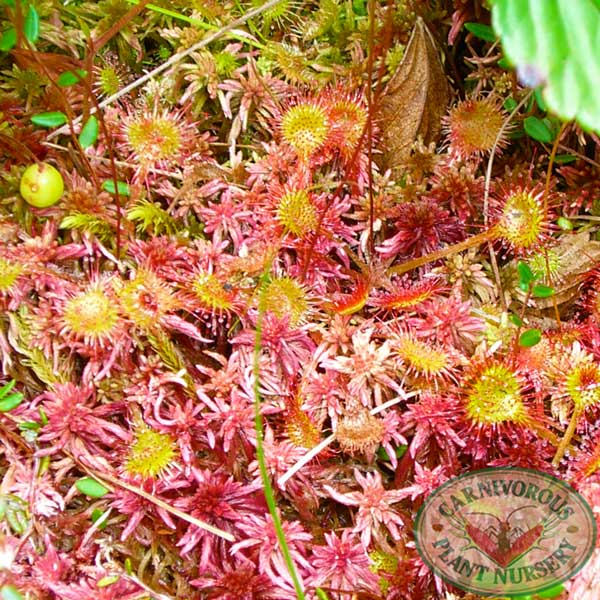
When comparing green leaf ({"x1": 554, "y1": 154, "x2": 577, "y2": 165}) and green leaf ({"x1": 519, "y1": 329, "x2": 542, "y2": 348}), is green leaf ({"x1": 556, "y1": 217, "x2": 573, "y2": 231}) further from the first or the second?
green leaf ({"x1": 519, "y1": 329, "x2": 542, "y2": 348})

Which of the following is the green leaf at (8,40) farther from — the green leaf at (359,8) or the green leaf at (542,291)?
the green leaf at (542,291)

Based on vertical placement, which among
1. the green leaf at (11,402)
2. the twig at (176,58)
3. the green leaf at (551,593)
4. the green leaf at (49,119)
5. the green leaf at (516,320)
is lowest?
the green leaf at (551,593)

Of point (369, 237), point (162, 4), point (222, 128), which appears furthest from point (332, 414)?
point (162, 4)

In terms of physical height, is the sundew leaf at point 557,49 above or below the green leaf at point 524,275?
above

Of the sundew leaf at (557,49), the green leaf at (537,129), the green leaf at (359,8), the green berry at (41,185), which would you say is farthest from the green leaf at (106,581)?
the green leaf at (359,8)

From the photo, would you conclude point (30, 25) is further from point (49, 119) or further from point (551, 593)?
point (551, 593)

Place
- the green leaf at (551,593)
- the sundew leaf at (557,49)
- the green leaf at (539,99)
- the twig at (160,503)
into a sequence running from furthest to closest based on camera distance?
1. the green leaf at (539,99)
2. the twig at (160,503)
3. the green leaf at (551,593)
4. the sundew leaf at (557,49)

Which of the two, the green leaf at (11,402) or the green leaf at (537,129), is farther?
the green leaf at (537,129)

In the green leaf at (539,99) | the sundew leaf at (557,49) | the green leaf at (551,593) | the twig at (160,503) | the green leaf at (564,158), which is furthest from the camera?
the green leaf at (564,158)
